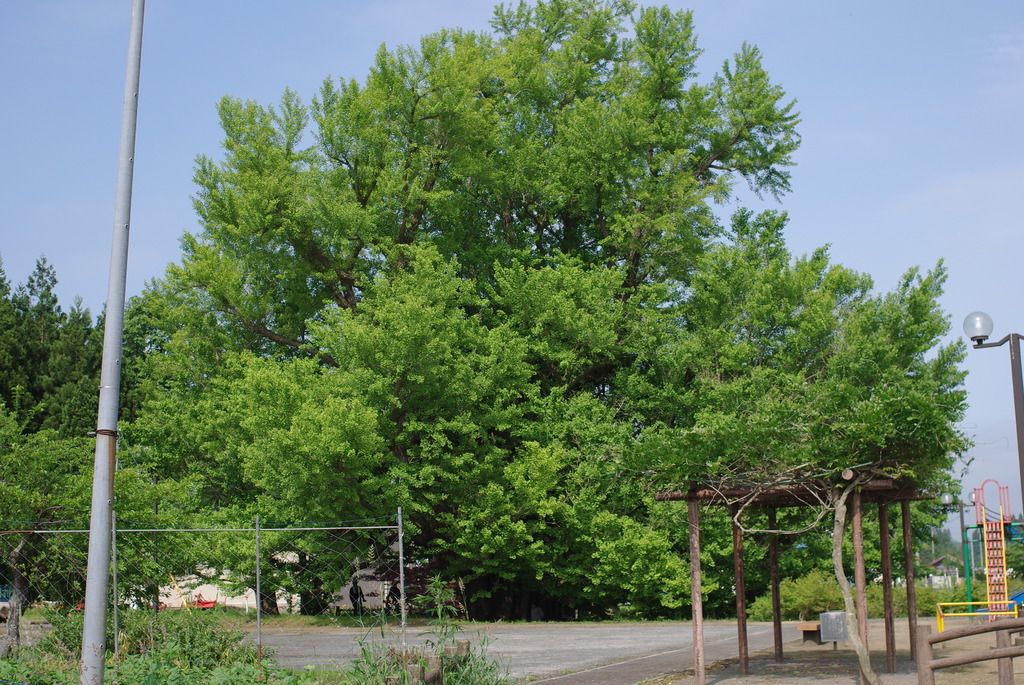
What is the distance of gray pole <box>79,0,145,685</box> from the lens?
817cm

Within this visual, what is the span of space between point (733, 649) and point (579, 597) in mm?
15587

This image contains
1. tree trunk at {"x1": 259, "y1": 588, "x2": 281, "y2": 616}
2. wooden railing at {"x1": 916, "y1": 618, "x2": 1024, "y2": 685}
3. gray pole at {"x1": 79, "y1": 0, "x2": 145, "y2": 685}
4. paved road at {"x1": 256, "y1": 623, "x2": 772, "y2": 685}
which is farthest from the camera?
tree trunk at {"x1": 259, "y1": 588, "x2": 281, "y2": 616}

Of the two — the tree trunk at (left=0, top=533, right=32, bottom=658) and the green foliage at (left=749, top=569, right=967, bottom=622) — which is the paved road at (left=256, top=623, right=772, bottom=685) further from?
the tree trunk at (left=0, top=533, right=32, bottom=658)

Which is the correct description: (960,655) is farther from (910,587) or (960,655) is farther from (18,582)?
(18,582)

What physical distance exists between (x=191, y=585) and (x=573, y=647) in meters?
8.21

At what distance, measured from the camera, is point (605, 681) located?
1447cm

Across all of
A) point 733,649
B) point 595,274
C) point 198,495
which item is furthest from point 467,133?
point 733,649

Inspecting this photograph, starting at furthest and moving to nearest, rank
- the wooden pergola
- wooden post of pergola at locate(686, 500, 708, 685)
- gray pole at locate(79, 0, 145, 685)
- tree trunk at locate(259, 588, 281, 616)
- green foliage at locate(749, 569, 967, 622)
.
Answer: tree trunk at locate(259, 588, 281, 616) < green foliage at locate(749, 569, 967, 622) < wooden post of pergola at locate(686, 500, 708, 685) < the wooden pergola < gray pole at locate(79, 0, 145, 685)

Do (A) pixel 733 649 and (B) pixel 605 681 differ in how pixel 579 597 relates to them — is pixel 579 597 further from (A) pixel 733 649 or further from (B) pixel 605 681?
(B) pixel 605 681

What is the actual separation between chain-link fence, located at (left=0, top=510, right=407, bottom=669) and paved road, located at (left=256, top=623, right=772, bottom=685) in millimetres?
183

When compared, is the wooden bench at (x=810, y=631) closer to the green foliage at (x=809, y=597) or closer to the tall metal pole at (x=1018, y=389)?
the green foliage at (x=809, y=597)

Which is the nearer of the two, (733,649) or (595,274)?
(733,649)

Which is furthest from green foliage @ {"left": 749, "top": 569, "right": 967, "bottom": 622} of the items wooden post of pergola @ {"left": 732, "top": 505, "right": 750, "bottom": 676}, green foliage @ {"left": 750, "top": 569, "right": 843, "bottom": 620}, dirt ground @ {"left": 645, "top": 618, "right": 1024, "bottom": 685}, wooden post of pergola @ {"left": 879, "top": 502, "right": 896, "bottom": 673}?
wooden post of pergola @ {"left": 879, "top": 502, "right": 896, "bottom": 673}

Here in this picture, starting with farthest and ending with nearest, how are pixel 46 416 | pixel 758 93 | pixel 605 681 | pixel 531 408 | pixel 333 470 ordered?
pixel 46 416 → pixel 758 93 → pixel 531 408 → pixel 333 470 → pixel 605 681
